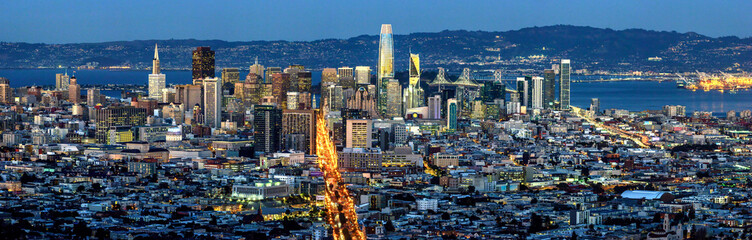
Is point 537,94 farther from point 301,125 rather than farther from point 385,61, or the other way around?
point 301,125

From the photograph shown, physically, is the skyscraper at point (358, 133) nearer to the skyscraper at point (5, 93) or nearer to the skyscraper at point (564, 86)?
the skyscraper at point (5, 93)

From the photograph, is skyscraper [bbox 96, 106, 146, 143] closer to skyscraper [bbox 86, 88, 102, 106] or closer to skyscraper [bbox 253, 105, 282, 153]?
skyscraper [bbox 253, 105, 282, 153]

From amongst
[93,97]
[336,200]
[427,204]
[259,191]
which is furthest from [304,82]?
[427,204]

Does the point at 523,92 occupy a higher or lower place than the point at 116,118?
higher

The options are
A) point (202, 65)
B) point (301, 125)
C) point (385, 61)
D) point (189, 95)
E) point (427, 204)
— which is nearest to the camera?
point (427, 204)

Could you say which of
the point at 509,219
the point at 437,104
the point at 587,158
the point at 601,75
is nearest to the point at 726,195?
the point at 509,219

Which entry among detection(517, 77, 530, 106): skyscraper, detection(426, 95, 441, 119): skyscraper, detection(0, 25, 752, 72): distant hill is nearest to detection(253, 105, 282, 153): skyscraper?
detection(426, 95, 441, 119): skyscraper
